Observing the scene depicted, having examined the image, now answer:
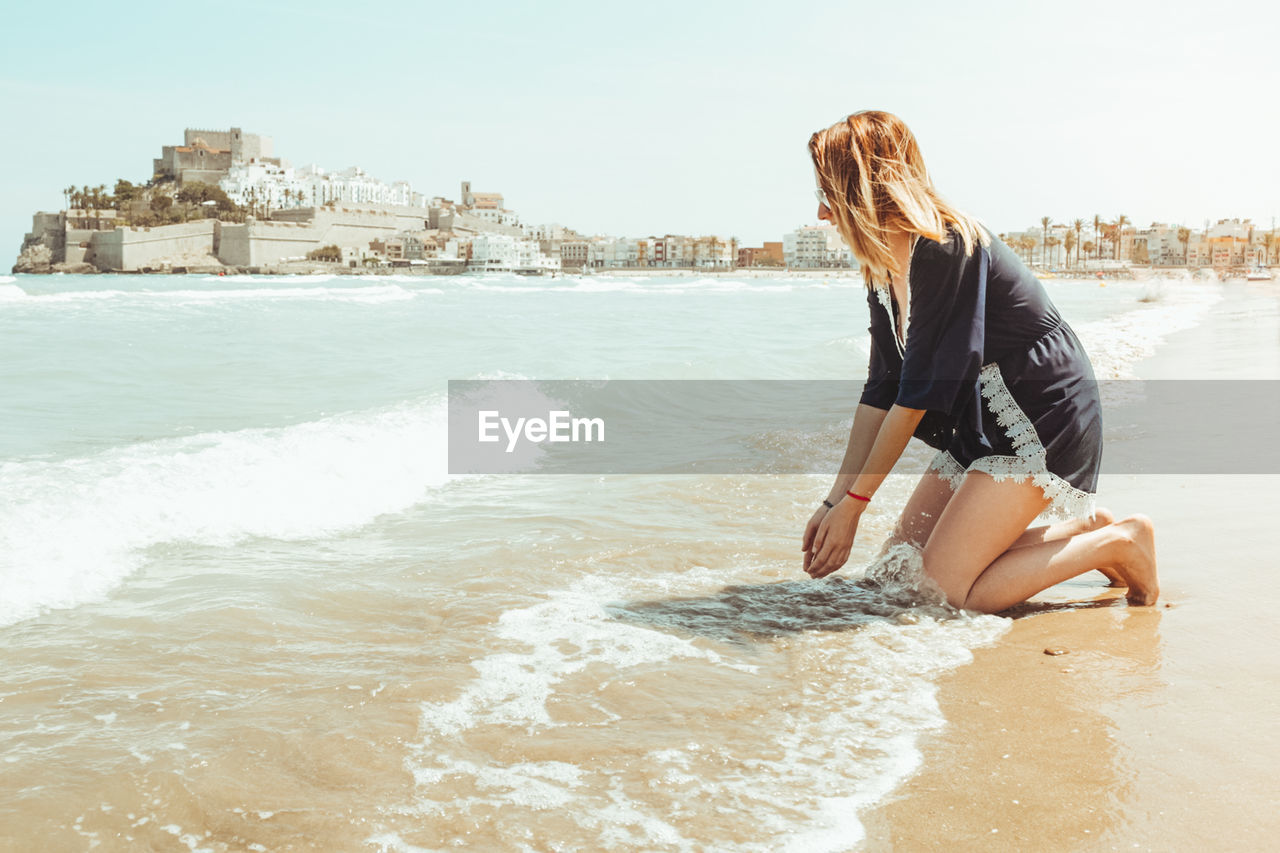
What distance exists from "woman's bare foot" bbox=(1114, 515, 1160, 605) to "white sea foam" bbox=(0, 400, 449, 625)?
3090 mm

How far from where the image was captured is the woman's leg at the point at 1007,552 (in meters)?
2.78

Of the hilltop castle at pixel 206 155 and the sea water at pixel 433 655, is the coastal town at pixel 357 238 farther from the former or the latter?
the sea water at pixel 433 655

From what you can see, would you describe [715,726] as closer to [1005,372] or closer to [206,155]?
[1005,372]

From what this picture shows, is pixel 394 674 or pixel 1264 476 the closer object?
pixel 394 674

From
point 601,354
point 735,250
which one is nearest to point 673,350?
point 601,354

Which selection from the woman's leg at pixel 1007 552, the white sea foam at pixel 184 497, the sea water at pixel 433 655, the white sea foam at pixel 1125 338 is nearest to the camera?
the sea water at pixel 433 655

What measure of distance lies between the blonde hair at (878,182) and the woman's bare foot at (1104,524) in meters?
0.92

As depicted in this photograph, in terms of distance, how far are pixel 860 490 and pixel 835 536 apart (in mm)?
145

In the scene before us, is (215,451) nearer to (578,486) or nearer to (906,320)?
(578,486)

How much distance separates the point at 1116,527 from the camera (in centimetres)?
289

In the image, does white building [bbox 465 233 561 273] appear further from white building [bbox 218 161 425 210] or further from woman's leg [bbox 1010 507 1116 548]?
woman's leg [bbox 1010 507 1116 548]

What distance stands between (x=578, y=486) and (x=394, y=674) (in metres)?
2.84

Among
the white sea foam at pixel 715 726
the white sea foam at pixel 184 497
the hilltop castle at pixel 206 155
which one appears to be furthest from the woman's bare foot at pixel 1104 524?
the hilltop castle at pixel 206 155

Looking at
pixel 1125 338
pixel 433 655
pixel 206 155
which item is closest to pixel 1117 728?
pixel 433 655
